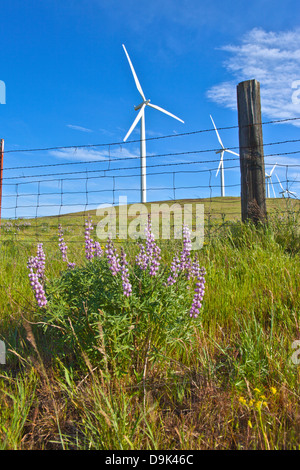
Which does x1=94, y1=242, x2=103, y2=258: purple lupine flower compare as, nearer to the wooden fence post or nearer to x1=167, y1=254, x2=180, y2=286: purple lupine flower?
x1=167, y1=254, x2=180, y2=286: purple lupine flower

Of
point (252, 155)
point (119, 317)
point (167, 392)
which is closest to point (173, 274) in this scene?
point (119, 317)

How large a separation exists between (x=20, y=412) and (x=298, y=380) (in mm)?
1956

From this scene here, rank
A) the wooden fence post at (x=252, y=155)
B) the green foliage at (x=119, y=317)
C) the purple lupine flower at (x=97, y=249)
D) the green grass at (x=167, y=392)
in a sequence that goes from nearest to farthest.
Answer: the green grass at (x=167, y=392)
the green foliage at (x=119, y=317)
the purple lupine flower at (x=97, y=249)
the wooden fence post at (x=252, y=155)

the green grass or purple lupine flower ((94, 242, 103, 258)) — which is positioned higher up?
purple lupine flower ((94, 242, 103, 258))

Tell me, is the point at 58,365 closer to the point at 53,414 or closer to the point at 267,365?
the point at 53,414

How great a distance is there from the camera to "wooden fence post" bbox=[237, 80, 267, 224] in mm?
6117

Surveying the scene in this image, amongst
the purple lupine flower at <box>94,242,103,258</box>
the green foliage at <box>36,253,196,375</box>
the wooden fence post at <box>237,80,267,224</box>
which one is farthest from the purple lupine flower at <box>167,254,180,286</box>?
the wooden fence post at <box>237,80,267,224</box>

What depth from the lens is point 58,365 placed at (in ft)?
9.07

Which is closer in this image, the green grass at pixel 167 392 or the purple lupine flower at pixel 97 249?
the green grass at pixel 167 392

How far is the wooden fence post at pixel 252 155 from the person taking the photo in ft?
20.1

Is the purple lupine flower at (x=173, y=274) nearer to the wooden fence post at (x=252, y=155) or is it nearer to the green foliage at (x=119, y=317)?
the green foliage at (x=119, y=317)

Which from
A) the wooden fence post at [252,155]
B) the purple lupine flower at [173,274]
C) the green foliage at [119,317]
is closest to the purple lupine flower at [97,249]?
the green foliage at [119,317]

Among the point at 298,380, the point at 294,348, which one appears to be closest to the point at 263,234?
the point at 294,348
